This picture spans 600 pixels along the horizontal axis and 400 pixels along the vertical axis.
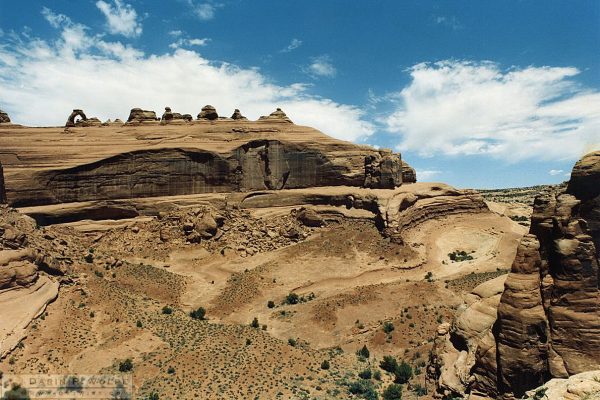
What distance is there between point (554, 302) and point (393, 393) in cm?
1061

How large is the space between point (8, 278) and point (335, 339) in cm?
2282

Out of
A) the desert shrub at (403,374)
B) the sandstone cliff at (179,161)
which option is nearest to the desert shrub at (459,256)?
the sandstone cliff at (179,161)

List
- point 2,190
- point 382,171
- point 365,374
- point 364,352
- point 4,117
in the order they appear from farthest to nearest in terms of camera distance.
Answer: point 382,171, point 4,117, point 2,190, point 364,352, point 365,374

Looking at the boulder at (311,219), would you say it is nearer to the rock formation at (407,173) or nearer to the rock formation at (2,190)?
the rock formation at (407,173)

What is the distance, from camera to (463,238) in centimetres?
5278

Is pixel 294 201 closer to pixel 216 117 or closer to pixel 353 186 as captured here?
pixel 353 186

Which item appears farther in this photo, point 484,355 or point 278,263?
point 278,263

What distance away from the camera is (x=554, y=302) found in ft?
55.0

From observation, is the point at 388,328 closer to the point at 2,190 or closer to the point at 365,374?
the point at 365,374

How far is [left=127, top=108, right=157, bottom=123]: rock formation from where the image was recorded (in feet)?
187

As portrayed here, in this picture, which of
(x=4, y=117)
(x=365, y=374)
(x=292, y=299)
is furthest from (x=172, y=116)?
(x=365, y=374)

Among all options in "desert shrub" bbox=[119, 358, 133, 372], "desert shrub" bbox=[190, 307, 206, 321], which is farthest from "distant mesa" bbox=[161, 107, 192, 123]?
"desert shrub" bbox=[119, 358, 133, 372]

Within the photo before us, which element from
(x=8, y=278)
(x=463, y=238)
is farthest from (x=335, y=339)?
(x=463, y=238)

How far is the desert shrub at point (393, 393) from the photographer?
22.8 m
